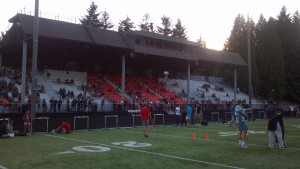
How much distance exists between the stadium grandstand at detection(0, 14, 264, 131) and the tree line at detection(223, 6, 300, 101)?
804cm

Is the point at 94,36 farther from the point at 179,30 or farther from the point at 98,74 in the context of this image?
the point at 179,30

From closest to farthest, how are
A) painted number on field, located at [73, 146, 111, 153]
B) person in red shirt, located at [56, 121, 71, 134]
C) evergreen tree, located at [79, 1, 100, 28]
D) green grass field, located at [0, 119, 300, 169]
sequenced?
green grass field, located at [0, 119, 300, 169] < painted number on field, located at [73, 146, 111, 153] < person in red shirt, located at [56, 121, 71, 134] < evergreen tree, located at [79, 1, 100, 28]

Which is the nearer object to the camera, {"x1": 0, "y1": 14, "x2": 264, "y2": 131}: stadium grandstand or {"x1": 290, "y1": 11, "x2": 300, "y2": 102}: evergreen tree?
{"x1": 0, "y1": 14, "x2": 264, "y2": 131}: stadium grandstand

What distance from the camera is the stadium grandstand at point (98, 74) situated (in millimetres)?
29016

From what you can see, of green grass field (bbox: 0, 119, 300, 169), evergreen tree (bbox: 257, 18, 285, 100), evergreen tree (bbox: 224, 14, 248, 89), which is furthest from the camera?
evergreen tree (bbox: 224, 14, 248, 89)

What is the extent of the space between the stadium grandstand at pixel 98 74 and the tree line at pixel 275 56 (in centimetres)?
804

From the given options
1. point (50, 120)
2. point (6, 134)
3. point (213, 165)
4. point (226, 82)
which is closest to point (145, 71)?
point (226, 82)

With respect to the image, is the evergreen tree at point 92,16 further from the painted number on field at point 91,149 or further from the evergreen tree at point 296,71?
the painted number on field at point 91,149

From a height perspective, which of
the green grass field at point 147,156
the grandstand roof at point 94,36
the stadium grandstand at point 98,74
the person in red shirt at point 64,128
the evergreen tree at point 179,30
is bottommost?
the green grass field at point 147,156

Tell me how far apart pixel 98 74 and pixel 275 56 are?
3634 centimetres

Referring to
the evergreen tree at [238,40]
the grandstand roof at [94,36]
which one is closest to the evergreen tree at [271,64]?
the evergreen tree at [238,40]

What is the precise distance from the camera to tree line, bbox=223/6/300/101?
62.7m

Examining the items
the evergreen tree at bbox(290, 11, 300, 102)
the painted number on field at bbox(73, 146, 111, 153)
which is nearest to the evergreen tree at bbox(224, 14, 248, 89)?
the evergreen tree at bbox(290, 11, 300, 102)

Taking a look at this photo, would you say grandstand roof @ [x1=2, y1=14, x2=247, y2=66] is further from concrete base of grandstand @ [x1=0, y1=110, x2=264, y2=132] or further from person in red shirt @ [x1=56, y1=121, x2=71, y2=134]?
person in red shirt @ [x1=56, y1=121, x2=71, y2=134]
